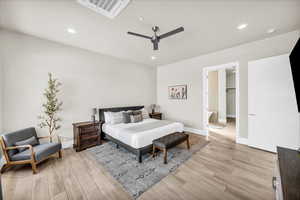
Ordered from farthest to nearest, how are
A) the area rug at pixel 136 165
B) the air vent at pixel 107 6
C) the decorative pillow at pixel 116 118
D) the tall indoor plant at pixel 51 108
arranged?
the decorative pillow at pixel 116 118, the tall indoor plant at pixel 51 108, the area rug at pixel 136 165, the air vent at pixel 107 6

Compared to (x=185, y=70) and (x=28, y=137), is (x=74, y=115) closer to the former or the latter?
(x=28, y=137)

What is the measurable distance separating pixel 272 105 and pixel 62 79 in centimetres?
581

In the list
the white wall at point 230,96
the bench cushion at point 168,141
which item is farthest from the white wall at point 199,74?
the white wall at point 230,96

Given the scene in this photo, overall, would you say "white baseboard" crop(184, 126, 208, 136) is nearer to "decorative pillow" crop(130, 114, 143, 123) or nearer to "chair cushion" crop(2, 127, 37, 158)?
"decorative pillow" crop(130, 114, 143, 123)

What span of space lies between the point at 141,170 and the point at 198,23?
10.8 ft

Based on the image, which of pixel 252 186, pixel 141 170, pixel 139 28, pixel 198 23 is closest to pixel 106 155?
pixel 141 170

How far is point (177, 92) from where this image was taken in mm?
5129

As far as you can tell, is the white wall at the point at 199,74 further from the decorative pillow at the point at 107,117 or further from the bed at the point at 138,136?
the decorative pillow at the point at 107,117

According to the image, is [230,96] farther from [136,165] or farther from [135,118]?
[136,165]

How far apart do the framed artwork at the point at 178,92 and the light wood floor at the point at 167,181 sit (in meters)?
2.73

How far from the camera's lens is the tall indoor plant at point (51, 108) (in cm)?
288

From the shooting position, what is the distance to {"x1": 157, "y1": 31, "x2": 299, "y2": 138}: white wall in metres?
2.99

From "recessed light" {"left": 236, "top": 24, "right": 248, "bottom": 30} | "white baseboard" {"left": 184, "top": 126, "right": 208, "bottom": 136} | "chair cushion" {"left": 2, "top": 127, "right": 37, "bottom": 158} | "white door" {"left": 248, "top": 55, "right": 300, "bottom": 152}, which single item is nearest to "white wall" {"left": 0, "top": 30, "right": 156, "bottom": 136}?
"chair cushion" {"left": 2, "top": 127, "right": 37, "bottom": 158}

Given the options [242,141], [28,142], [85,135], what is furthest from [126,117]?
[242,141]
